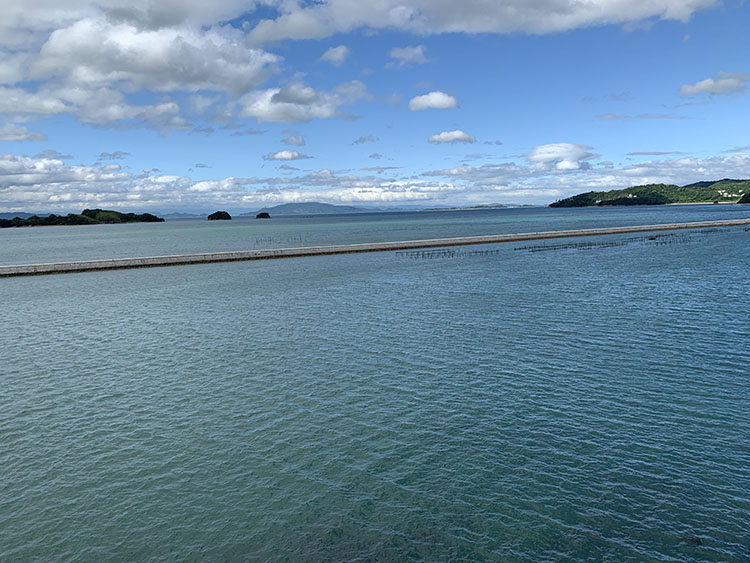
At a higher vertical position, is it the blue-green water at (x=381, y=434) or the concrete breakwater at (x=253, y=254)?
the concrete breakwater at (x=253, y=254)

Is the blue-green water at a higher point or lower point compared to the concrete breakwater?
lower

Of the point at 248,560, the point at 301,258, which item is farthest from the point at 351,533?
the point at 301,258

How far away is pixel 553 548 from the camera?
13.5 meters

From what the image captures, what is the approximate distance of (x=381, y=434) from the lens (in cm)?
2025

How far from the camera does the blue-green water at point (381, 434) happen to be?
14.2 metres

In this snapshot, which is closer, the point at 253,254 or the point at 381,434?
the point at 381,434

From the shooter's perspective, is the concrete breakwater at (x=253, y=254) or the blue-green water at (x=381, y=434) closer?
the blue-green water at (x=381, y=434)

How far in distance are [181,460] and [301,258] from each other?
77416 mm

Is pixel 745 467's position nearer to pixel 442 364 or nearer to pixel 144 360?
pixel 442 364

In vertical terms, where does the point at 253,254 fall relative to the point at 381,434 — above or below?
above

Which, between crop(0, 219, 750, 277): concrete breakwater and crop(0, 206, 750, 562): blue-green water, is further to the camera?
crop(0, 219, 750, 277): concrete breakwater

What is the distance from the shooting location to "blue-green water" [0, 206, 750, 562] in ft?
46.5

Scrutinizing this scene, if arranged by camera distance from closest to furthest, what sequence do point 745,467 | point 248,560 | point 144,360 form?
point 248,560 → point 745,467 → point 144,360

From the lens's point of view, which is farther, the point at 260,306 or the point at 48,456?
the point at 260,306
